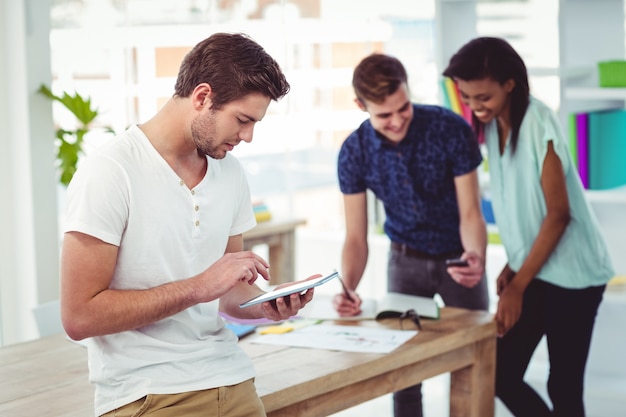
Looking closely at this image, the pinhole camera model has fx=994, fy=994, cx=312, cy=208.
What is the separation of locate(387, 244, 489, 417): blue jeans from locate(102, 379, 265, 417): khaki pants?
128cm

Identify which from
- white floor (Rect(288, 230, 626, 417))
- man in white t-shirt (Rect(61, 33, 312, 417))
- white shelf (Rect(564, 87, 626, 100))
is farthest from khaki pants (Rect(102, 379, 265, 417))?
white shelf (Rect(564, 87, 626, 100))

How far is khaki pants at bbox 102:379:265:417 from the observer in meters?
1.94

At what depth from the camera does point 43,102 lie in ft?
14.7

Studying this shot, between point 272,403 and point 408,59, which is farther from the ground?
point 408,59

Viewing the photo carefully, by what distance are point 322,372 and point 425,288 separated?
1.00 meters

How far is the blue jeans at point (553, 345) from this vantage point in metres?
3.03

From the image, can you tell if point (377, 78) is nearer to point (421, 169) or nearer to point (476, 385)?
point (421, 169)

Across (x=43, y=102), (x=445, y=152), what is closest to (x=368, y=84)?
(x=445, y=152)

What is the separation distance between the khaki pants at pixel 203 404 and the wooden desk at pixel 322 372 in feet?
0.44

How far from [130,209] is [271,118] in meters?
4.33

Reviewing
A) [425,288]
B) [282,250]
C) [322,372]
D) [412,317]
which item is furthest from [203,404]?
[282,250]

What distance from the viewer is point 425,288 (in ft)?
10.9

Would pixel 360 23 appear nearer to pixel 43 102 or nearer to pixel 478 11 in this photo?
pixel 478 11

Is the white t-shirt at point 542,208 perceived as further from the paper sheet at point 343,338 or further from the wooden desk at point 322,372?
the paper sheet at point 343,338
